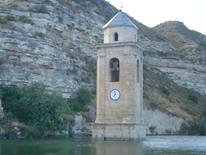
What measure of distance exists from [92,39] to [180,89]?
53.8 ft

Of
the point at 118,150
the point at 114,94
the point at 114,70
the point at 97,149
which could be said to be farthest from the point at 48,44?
the point at 118,150

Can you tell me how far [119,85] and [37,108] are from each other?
814 centimetres

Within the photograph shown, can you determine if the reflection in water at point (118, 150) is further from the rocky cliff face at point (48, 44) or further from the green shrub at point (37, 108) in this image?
the rocky cliff face at point (48, 44)

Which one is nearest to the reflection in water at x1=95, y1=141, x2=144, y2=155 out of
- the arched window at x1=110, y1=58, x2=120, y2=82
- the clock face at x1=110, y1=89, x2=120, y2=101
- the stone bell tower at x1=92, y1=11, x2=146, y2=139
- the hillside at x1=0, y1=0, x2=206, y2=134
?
the stone bell tower at x1=92, y1=11, x2=146, y2=139

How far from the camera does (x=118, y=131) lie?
37.6 meters

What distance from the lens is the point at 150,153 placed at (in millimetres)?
22875

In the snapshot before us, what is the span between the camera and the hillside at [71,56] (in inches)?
2184

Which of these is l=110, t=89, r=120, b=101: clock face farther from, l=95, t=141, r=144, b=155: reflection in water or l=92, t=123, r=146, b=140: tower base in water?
l=95, t=141, r=144, b=155: reflection in water

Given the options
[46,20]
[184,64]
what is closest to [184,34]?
[184,64]

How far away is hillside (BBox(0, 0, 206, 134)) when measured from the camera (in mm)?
55469

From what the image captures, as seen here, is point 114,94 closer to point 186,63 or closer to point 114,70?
point 114,70

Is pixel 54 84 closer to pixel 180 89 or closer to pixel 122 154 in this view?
pixel 180 89

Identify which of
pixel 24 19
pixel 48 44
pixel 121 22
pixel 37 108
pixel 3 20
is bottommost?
pixel 37 108

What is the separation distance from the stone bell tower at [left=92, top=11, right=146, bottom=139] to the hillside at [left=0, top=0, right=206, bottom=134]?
49.6 feet
